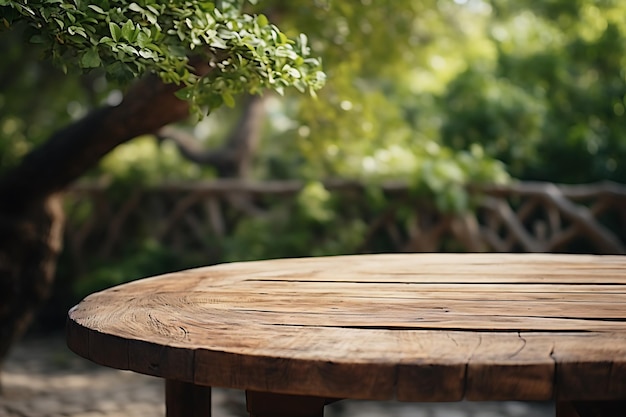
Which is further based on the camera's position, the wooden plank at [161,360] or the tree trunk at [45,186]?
the tree trunk at [45,186]

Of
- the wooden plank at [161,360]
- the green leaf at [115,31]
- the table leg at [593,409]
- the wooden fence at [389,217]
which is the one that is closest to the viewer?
the wooden plank at [161,360]

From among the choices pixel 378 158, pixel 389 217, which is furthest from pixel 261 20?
pixel 378 158

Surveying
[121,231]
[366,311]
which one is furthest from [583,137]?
[366,311]

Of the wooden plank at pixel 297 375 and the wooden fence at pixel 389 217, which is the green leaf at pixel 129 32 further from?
the wooden fence at pixel 389 217

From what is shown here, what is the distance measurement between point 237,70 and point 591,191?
10.1 feet

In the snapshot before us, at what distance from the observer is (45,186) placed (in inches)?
139

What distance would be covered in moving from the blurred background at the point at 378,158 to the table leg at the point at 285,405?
2.26m

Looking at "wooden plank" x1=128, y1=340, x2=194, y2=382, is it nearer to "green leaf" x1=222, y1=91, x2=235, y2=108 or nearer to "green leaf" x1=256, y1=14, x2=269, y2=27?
"green leaf" x1=222, y1=91, x2=235, y2=108

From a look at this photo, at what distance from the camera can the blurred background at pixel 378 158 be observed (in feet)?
13.6

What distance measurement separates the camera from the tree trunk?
301 centimetres

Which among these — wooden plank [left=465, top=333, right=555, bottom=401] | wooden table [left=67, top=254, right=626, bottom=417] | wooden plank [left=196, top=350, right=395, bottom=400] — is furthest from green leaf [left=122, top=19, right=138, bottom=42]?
wooden plank [left=465, top=333, right=555, bottom=401]

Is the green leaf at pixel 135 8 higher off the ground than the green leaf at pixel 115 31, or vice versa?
the green leaf at pixel 135 8

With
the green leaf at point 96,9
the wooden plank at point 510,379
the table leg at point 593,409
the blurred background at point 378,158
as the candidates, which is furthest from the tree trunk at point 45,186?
the wooden plank at point 510,379

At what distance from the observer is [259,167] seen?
268 inches
